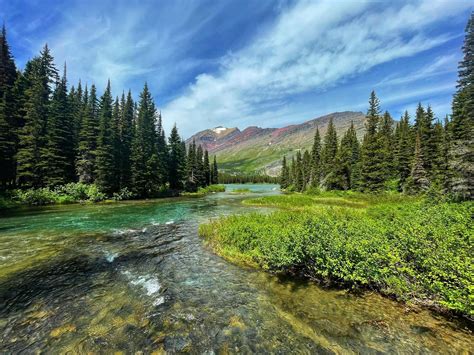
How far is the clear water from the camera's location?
566 centimetres

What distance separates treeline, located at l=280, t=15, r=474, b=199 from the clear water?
20011mm

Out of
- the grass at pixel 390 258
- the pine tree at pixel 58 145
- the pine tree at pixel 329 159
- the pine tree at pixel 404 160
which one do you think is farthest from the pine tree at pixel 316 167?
the pine tree at pixel 58 145

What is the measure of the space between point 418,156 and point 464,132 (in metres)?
8.73

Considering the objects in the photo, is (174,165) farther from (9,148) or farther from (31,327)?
(31,327)

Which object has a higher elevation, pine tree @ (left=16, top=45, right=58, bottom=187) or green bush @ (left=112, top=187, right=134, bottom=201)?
pine tree @ (left=16, top=45, right=58, bottom=187)

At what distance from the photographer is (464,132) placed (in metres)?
33.3

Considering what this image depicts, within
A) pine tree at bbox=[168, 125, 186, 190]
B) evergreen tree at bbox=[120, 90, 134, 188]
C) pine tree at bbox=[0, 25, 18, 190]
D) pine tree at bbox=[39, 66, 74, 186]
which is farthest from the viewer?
pine tree at bbox=[168, 125, 186, 190]

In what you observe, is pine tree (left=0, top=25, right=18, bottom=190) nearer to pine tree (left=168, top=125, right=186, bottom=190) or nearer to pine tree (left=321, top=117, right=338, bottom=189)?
pine tree (left=168, top=125, right=186, bottom=190)

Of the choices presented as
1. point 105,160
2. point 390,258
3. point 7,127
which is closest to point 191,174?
point 105,160

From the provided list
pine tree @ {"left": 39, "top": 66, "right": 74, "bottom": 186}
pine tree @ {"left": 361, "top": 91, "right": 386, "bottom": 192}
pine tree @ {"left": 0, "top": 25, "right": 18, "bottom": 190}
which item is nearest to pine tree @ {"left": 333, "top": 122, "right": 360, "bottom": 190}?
pine tree @ {"left": 361, "top": 91, "right": 386, "bottom": 192}

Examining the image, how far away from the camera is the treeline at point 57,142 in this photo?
123ft

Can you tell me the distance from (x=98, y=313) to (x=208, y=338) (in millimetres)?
3847

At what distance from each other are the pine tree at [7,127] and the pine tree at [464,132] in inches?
2302

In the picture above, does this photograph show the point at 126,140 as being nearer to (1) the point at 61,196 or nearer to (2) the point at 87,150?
(2) the point at 87,150
